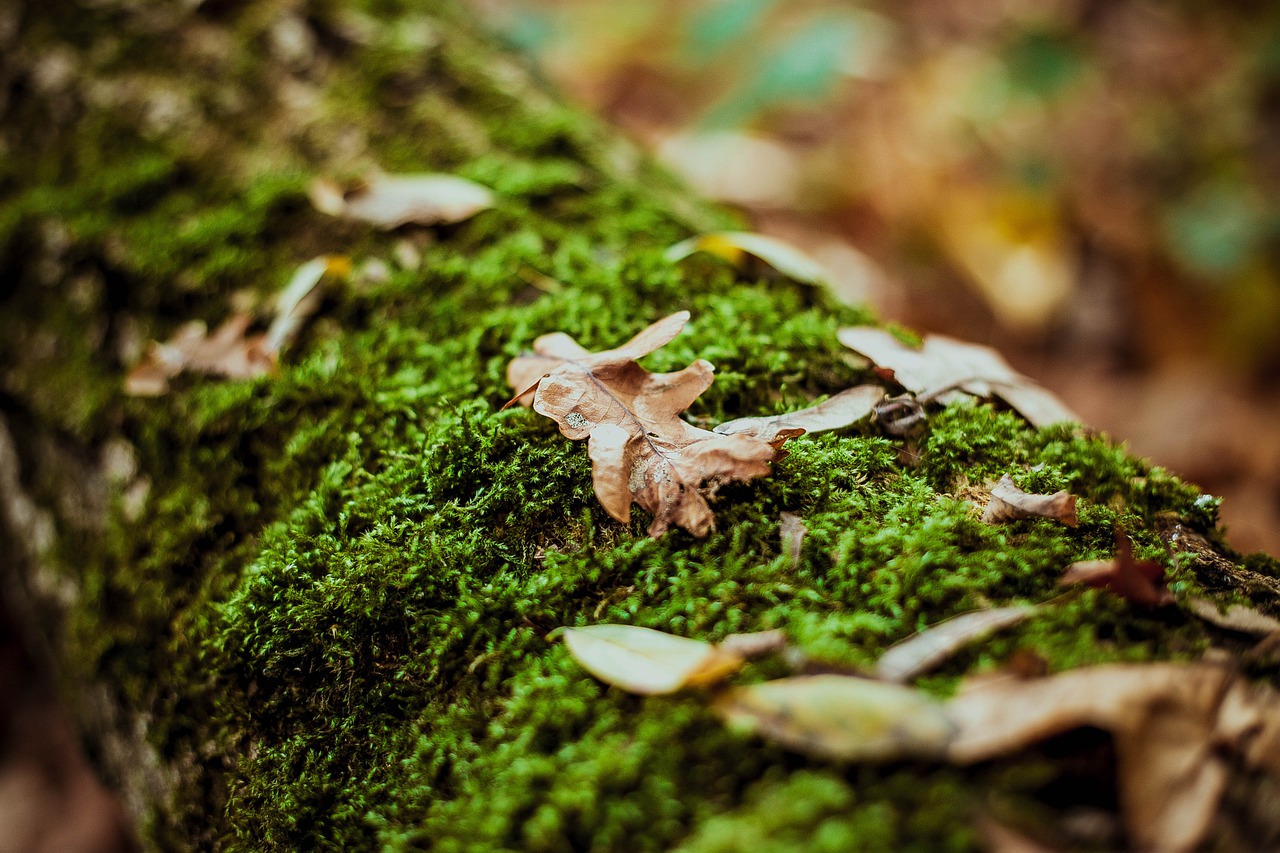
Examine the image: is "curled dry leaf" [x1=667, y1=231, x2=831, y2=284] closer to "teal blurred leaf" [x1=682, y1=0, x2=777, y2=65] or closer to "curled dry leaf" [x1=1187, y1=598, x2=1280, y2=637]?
"curled dry leaf" [x1=1187, y1=598, x2=1280, y2=637]

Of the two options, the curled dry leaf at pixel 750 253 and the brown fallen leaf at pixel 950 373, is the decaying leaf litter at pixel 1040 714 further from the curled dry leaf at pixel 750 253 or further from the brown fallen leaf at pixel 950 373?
the curled dry leaf at pixel 750 253

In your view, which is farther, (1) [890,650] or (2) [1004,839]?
(1) [890,650]

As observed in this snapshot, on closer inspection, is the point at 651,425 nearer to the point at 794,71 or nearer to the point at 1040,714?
the point at 1040,714

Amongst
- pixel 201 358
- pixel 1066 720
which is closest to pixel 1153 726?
pixel 1066 720

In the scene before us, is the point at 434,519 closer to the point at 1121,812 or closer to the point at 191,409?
the point at 191,409

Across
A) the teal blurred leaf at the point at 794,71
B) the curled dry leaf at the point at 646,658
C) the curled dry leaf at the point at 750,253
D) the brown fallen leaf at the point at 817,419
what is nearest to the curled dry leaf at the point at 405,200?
the curled dry leaf at the point at 750,253

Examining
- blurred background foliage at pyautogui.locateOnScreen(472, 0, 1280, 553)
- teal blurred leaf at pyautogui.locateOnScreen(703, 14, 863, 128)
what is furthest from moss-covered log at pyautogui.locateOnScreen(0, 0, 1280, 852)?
teal blurred leaf at pyautogui.locateOnScreen(703, 14, 863, 128)

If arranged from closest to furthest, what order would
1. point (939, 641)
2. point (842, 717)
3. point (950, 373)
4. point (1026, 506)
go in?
point (842, 717) → point (939, 641) → point (1026, 506) → point (950, 373)
